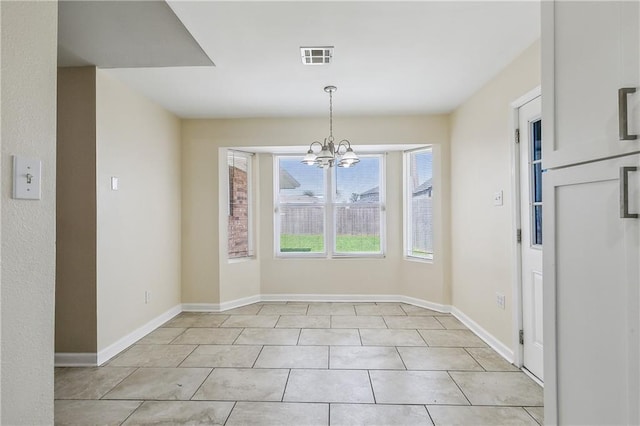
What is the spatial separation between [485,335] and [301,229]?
→ 2.69 meters

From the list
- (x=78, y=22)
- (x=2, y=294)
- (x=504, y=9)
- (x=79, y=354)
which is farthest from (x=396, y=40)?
(x=79, y=354)

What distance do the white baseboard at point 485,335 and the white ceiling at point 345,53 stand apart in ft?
7.86

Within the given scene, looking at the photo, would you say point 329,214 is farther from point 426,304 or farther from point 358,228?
point 426,304

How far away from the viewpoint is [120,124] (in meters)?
3.16

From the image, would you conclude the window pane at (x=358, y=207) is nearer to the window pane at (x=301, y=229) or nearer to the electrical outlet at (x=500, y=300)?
the window pane at (x=301, y=229)

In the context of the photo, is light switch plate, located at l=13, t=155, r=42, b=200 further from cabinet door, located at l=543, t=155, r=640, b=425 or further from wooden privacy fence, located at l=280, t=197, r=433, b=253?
wooden privacy fence, located at l=280, t=197, r=433, b=253

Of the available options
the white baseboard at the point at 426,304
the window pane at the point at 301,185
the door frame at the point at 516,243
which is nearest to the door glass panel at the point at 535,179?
the door frame at the point at 516,243

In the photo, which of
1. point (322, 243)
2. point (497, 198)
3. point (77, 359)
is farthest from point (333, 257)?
point (77, 359)

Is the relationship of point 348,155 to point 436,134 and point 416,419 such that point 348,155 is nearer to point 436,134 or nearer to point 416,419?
point 436,134

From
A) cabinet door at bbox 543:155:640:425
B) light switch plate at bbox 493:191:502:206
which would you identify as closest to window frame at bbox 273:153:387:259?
light switch plate at bbox 493:191:502:206

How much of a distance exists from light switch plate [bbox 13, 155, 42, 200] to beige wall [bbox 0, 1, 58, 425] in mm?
17

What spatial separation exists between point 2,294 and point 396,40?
2.49 m

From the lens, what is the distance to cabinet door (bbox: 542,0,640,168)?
81cm

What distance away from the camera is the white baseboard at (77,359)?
284 centimetres
